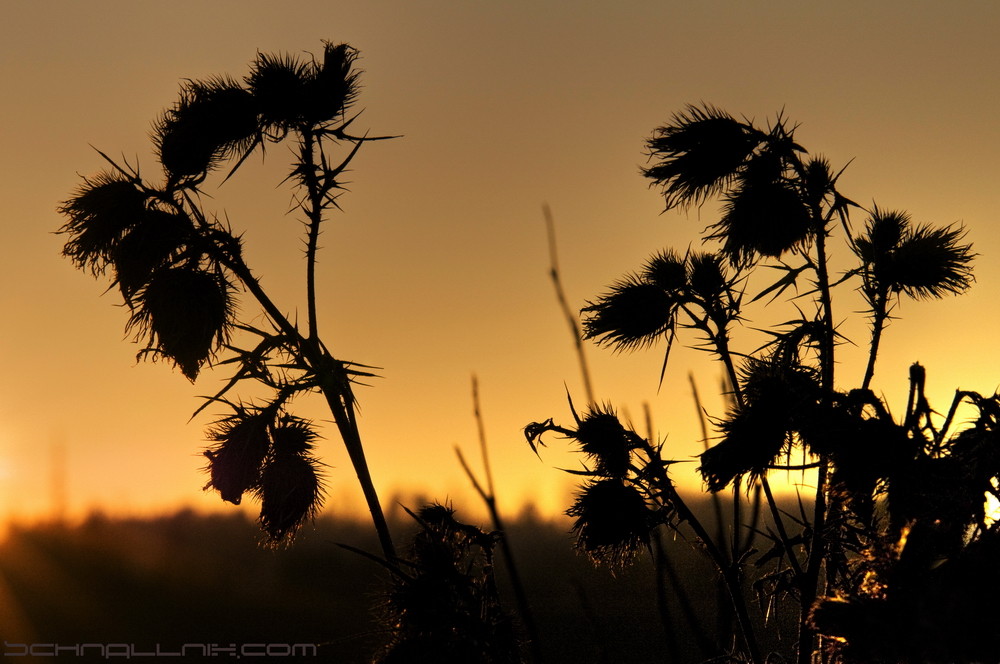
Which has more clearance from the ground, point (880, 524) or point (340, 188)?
point (340, 188)

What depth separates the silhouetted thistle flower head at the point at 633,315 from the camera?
505 cm

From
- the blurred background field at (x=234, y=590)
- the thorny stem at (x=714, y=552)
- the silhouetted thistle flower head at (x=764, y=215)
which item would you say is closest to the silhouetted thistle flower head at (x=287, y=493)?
the thorny stem at (x=714, y=552)

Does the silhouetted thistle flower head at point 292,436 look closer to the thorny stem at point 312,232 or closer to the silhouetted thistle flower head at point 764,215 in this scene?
the thorny stem at point 312,232

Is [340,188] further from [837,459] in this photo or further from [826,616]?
[826,616]

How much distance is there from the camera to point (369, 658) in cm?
437

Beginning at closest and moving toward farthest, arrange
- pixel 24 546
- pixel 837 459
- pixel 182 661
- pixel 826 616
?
pixel 826 616
pixel 837 459
pixel 182 661
pixel 24 546

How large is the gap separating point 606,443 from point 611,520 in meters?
0.40

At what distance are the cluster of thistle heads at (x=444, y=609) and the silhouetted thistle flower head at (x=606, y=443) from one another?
74 centimetres

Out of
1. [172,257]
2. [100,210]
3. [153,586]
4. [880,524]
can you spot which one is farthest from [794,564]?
[153,586]

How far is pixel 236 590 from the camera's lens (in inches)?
879

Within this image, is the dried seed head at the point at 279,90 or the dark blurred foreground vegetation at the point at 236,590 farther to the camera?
the dark blurred foreground vegetation at the point at 236,590

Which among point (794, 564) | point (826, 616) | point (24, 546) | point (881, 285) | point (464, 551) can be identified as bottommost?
point (826, 616)

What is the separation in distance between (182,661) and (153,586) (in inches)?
227

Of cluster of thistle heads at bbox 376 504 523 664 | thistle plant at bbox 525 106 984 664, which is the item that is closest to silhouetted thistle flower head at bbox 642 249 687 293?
thistle plant at bbox 525 106 984 664
